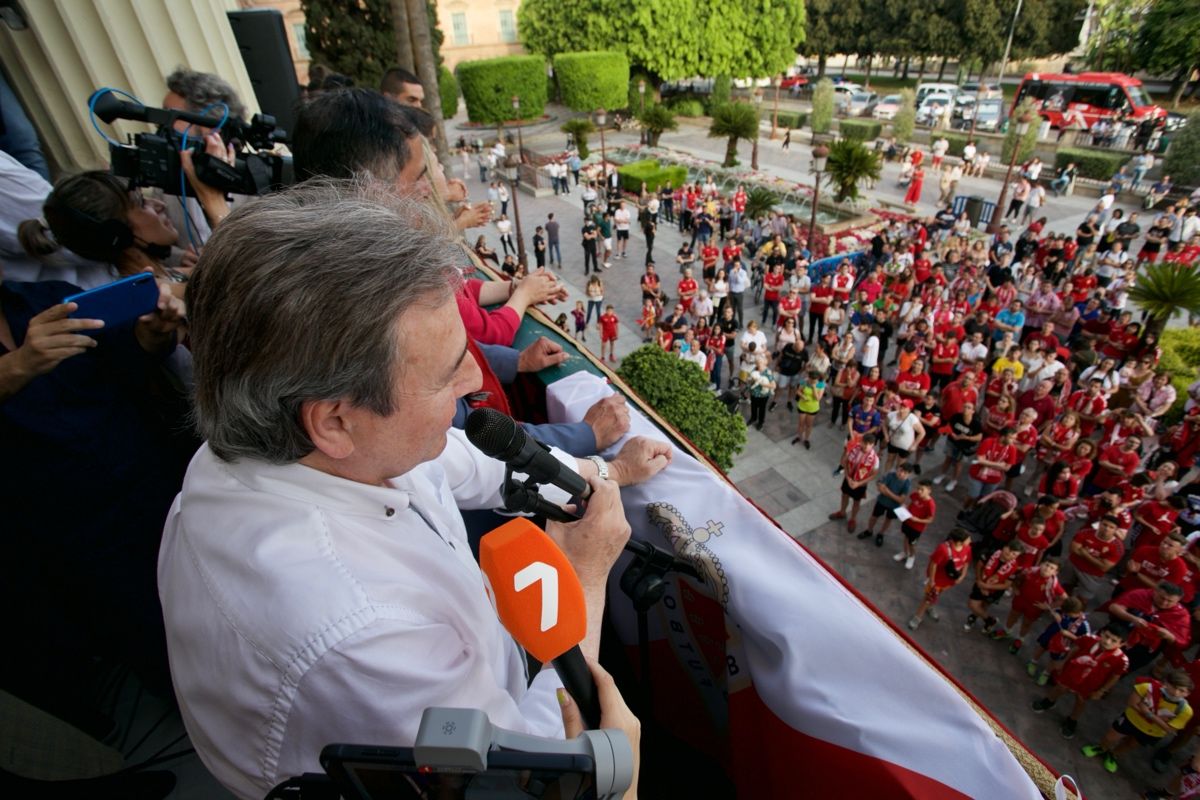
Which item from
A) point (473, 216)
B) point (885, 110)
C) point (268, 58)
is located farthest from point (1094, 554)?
point (885, 110)

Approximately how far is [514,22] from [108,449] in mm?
52739

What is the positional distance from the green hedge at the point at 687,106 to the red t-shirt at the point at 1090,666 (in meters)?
39.7

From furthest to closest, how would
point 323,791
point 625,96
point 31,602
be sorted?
point 625,96, point 31,602, point 323,791

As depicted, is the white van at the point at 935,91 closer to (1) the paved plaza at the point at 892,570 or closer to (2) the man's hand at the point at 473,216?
(1) the paved plaza at the point at 892,570

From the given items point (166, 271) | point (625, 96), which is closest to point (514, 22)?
point (625, 96)

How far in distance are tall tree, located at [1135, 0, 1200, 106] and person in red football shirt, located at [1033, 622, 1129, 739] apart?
36.8 meters

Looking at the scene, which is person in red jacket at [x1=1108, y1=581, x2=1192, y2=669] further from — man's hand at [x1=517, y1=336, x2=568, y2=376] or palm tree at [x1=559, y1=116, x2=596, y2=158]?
palm tree at [x1=559, y1=116, x2=596, y2=158]

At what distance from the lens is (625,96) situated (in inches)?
1465

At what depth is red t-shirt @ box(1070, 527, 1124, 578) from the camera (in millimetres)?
6070

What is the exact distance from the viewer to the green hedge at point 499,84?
34438mm

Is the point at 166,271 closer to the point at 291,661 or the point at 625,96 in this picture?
the point at 291,661

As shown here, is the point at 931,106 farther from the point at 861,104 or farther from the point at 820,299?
the point at 820,299

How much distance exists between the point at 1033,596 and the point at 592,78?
36.3m

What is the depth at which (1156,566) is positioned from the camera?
5645mm
